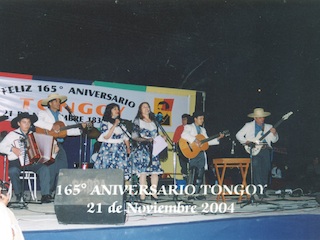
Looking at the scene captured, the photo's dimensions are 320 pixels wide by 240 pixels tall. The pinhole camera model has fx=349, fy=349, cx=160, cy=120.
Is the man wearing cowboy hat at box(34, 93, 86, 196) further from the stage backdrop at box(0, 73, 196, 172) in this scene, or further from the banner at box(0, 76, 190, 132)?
the banner at box(0, 76, 190, 132)

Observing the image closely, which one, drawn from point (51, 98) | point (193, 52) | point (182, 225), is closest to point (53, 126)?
point (51, 98)

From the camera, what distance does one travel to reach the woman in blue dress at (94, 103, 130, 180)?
5.40 m

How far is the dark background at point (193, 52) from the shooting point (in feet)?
26.8

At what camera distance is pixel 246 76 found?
10.6m

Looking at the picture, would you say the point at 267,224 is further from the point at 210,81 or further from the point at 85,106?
the point at 210,81

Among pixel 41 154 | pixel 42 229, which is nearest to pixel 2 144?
pixel 41 154

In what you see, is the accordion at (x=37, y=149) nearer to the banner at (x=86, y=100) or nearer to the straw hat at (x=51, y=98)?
the straw hat at (x=51, y=98)

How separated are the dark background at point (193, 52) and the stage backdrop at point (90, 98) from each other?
180cm

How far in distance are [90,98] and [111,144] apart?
7.38 ft

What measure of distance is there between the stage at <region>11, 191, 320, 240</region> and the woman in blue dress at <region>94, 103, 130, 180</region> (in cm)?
98

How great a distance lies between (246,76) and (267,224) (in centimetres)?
724

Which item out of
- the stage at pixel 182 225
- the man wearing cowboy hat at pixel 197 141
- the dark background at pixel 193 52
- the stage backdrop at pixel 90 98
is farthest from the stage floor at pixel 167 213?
the dark background at pixel 193 52

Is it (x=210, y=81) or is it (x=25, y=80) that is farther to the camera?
(x=210, y=81)

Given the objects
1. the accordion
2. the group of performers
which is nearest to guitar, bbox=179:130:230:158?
the group of performers
